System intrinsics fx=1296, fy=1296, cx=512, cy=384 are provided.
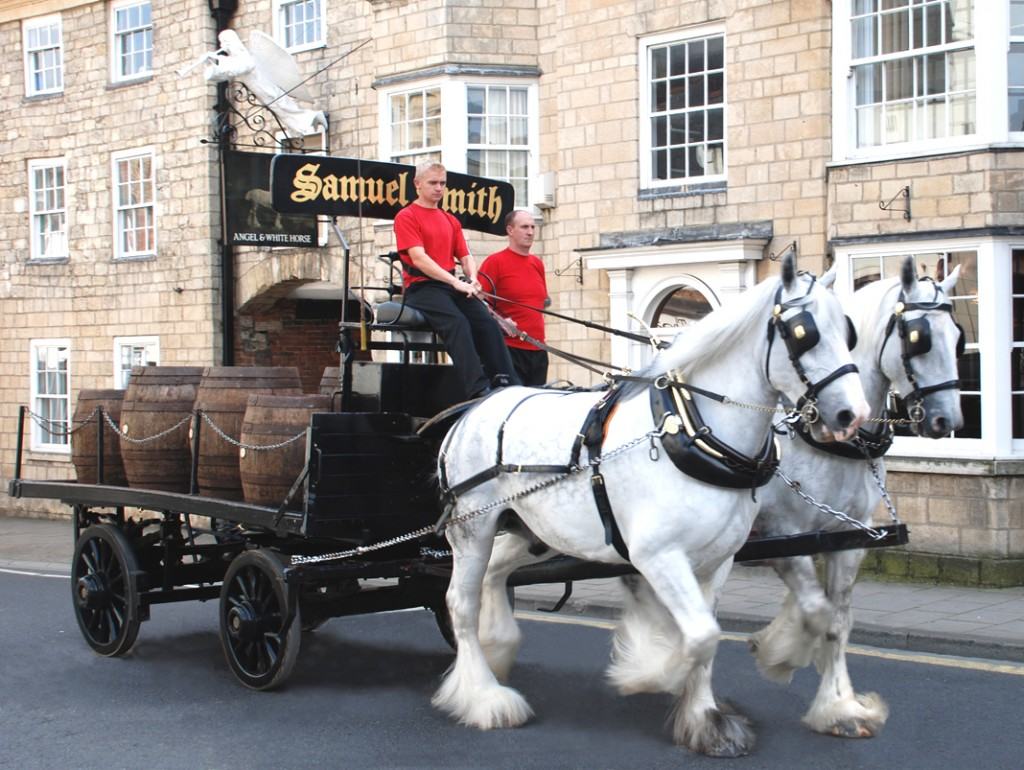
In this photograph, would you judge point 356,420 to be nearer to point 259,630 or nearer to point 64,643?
point 259,630

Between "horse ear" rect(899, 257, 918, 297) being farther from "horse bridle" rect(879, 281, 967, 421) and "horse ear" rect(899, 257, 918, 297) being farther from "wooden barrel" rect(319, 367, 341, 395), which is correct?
"wooden barrel" rect(319, 367, 341, 395)

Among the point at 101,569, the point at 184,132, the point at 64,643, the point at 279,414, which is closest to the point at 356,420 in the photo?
the point at 279,414

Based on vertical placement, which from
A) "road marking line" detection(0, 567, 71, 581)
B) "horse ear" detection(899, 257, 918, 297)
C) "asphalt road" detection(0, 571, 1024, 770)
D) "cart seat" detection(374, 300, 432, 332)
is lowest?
"road marking line" detection(0, 567, 71, 581)

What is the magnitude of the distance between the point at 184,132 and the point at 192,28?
1389 millimetres

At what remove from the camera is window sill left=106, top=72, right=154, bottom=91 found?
59.6 ft

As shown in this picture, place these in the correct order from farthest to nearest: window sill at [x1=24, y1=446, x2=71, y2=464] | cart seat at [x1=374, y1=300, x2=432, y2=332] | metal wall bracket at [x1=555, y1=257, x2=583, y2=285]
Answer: window sill at [x1=24, y1=446, x2=71, y2=464] < metal wall bracket at [x1=555, y1=257, x2=583, y2=285] < cart seat at [x1=374, y1=300, x2=432, y2=332]

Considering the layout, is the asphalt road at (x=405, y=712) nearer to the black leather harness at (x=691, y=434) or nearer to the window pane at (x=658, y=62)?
the black leather harness at (x=691, y=434)

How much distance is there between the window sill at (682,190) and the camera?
12.7 m

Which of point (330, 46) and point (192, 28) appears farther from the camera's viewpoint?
point (192, 28)

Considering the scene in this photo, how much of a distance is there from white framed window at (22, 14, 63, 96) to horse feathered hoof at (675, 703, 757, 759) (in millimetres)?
16737

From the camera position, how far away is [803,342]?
16.7ft

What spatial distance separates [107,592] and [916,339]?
16.8ft

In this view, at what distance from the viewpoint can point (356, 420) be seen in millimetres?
6793

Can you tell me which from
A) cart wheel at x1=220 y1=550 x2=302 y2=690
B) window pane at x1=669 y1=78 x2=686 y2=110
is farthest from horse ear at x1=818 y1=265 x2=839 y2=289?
window pane at x1=669 y1=78 x2=686 y2=110
